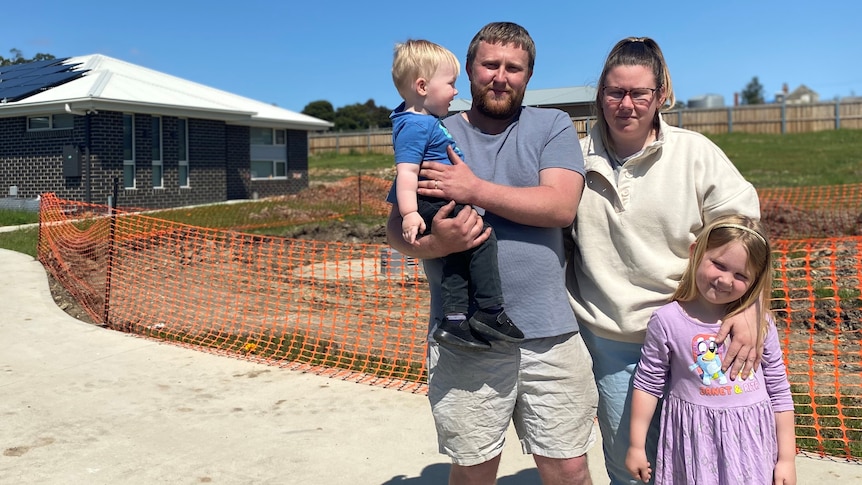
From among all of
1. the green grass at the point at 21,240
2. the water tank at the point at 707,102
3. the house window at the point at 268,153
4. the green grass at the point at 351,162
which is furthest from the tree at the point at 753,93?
the green grass at the point at 21,240

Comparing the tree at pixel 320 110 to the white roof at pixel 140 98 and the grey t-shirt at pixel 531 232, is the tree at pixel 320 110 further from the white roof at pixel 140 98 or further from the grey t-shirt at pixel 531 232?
the grey t-shirt at pixel 531 232

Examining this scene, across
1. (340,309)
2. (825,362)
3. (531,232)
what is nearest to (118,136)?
(340,309)

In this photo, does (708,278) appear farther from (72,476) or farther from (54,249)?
(54,249)

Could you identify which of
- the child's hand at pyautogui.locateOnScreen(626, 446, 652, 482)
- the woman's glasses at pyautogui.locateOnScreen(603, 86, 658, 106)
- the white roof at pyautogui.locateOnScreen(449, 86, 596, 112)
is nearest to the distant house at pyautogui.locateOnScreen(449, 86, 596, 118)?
the white roof at pyautogui.locateOnScreen(449, 86, 596, 112)

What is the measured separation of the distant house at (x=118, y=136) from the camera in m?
18.6

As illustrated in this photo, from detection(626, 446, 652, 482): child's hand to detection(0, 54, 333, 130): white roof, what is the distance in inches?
697

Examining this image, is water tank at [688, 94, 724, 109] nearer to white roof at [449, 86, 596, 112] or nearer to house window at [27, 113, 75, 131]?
house window at [27, 113, 75, 131]

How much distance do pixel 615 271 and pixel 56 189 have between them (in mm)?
19116

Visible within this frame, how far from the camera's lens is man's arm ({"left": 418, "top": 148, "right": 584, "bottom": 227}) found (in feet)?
8.25

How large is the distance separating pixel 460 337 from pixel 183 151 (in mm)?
20037

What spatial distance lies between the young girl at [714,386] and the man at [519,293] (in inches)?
10.0

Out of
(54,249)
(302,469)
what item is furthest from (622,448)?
(54,249)

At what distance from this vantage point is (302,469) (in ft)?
13.4

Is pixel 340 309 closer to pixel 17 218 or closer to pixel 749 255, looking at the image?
pixel 749 255
